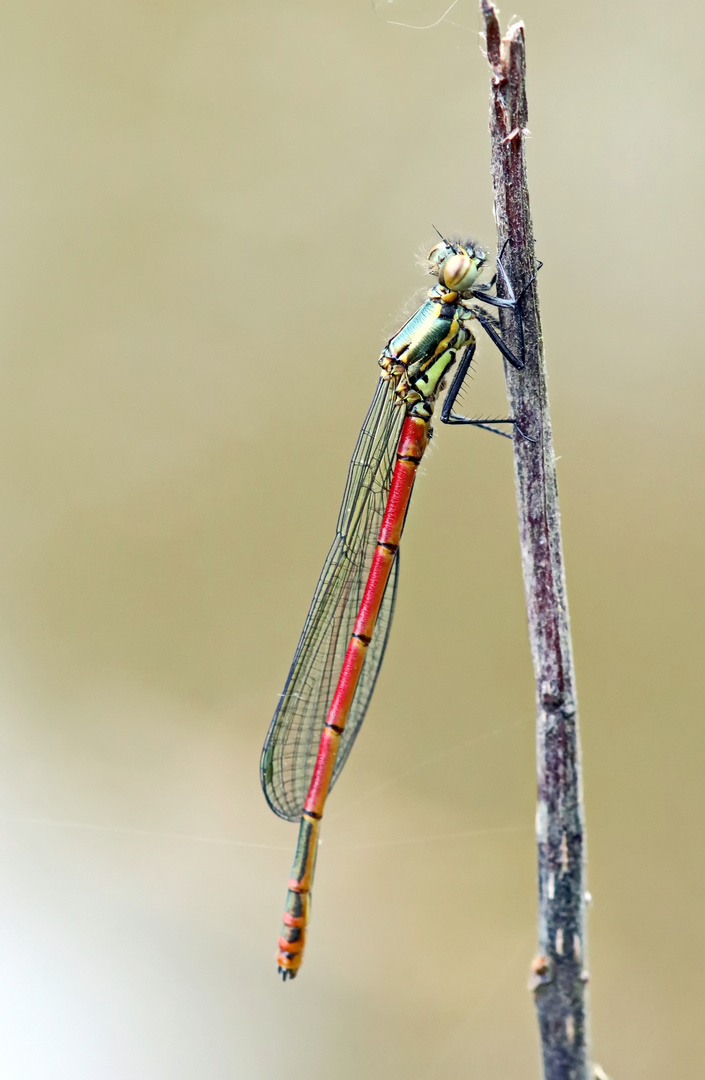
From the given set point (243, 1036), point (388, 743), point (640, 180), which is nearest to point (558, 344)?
point (640, 180)

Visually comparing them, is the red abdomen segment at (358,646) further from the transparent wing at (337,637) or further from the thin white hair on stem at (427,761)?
the thin white hair on stem at (427,761)

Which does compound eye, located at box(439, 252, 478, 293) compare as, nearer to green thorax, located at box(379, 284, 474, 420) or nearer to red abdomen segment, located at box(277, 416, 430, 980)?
green thorax, located at box(379, 284, 474, 420)

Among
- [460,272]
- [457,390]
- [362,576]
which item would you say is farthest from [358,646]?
[460,272]

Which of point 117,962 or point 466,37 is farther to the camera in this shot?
point 466,37

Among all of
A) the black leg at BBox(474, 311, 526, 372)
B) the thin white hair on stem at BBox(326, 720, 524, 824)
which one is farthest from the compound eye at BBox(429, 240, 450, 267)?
the thin white hair on stem at BBox(326, 720, 524, 824)

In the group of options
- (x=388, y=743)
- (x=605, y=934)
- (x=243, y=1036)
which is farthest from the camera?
(x=388, y=743)

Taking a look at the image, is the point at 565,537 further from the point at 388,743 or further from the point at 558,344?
the point at 388,743

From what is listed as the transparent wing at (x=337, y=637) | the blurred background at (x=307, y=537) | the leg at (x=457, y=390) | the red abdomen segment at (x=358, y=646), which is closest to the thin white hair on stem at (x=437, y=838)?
the blurred background at (x=307, y=537)
